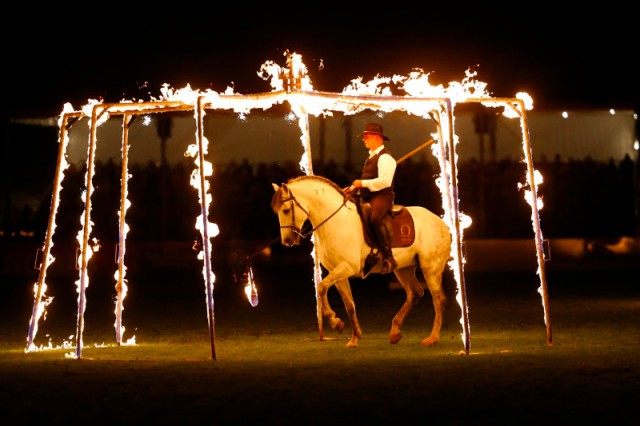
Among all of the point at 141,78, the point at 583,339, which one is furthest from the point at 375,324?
the point at 141,78

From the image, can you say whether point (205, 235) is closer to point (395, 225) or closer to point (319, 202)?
point (319, 202)

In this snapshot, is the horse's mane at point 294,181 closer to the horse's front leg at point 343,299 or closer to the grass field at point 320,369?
the horse's front leg at point 343,299

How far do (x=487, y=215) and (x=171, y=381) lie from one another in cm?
2610

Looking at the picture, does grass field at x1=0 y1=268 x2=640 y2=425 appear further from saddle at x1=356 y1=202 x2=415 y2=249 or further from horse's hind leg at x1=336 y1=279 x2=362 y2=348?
saddle at x1=356 y1=202 x2=415 y2=249

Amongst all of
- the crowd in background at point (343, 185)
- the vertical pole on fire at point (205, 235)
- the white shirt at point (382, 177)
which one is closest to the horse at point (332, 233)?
the white shirt at point (382, 177)

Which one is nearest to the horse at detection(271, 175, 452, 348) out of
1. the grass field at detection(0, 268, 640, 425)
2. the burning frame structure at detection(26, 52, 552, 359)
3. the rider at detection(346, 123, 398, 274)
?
the rider at detection(346, 123, 398, 274)

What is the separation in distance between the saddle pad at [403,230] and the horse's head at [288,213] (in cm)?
115

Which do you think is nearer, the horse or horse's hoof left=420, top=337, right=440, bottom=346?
the horse

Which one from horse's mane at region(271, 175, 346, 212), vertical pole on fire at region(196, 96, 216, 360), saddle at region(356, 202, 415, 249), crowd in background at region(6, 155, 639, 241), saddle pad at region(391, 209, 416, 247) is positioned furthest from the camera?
crowd in background at region(6, 155, 639, 241)

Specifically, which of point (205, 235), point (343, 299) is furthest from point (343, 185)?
point (205, 235)

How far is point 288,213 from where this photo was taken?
40.3 ft

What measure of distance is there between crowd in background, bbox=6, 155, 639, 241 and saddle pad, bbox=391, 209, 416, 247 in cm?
1979

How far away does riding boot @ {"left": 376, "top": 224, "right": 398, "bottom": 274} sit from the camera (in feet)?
41.1

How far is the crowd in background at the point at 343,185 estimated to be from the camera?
3334cm
